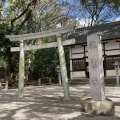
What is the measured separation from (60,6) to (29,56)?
771 centimetres

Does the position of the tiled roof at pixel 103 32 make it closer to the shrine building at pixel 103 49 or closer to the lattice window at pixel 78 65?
the shrine building at pixel 103 49

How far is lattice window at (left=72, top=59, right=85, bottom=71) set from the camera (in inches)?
851

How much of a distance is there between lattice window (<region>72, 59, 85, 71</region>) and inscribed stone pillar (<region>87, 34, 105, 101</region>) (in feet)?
44.0

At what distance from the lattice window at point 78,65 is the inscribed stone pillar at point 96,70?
1341 cm

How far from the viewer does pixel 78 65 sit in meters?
21.9

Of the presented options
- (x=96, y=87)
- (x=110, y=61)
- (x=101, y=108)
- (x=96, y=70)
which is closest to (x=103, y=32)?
(x=110, y=61)

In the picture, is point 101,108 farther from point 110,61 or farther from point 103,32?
point 103,32

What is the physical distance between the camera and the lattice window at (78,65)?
21.6m

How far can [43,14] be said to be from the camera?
27906 millimetres

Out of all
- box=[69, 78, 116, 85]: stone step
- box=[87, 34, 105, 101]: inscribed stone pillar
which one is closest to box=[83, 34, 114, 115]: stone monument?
box=[87, 34, 105, 101]: inscribed stone pillar

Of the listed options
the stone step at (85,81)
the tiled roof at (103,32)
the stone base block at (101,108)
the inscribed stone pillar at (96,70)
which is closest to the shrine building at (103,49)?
the tiled roof at (103,32)

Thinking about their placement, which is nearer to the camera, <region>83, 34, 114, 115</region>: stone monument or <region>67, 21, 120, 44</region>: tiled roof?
<region>83, 34, 114, 115</region>: stone monument

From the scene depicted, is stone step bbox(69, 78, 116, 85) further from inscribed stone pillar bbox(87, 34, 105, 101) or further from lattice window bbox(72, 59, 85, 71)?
inscribed stone pillar bbox(87, 34, 105, 101)

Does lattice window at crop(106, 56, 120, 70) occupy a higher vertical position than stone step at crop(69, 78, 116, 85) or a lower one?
higher
